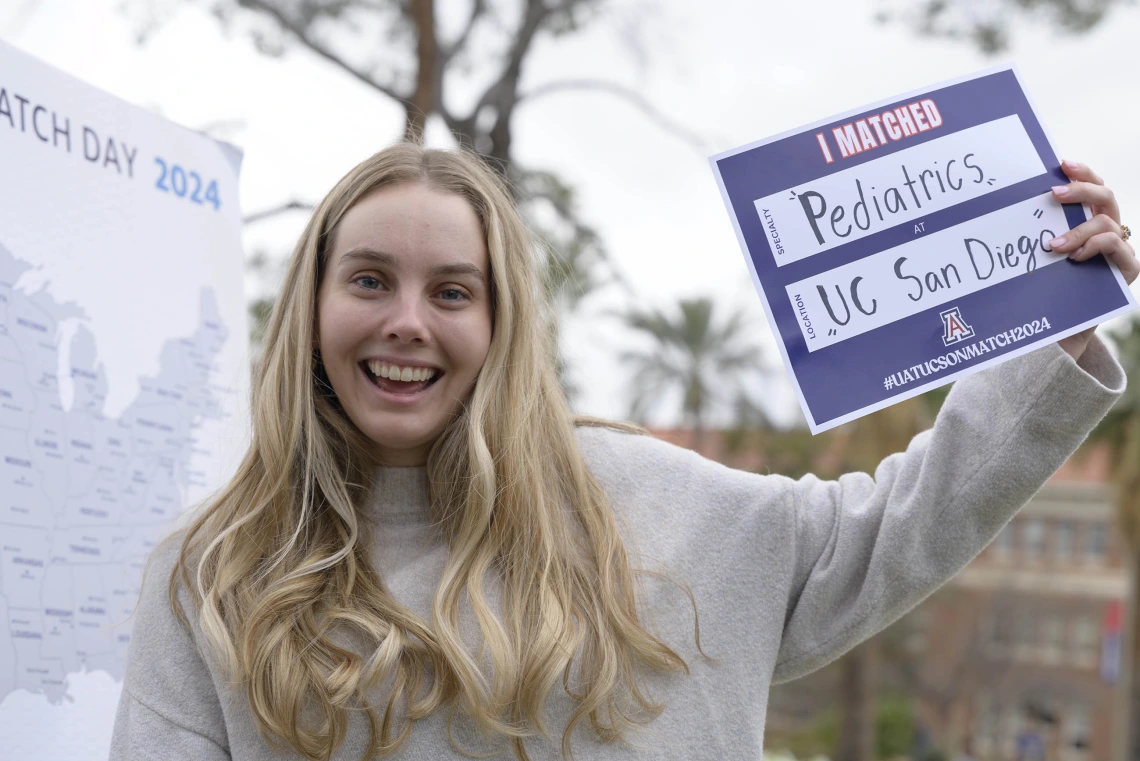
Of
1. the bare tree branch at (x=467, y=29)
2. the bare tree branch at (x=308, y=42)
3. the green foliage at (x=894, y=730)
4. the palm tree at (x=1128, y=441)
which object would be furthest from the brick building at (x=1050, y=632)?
the bare tree branch at (x=308, y=42)

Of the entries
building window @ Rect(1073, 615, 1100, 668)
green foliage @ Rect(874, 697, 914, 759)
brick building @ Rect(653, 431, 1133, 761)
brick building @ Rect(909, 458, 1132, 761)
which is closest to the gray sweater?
green foliage @ Rect(874, 697, 914, 759)

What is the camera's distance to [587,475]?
1979 mm

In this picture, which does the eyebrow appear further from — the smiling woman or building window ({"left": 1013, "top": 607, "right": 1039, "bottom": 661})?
building window ({"left": 1013, "top": 607, "right": 1039, "bottom": 661})

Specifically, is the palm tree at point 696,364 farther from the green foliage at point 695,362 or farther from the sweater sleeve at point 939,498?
the sweater sleeve at point 939,498

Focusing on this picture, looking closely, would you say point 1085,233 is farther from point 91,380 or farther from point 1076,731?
point 1076,731

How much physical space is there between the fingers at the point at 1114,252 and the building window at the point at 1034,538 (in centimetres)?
4003

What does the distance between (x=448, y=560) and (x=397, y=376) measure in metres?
0.31

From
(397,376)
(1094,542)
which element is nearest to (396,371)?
(397,376)

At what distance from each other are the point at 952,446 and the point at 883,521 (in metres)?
0.16

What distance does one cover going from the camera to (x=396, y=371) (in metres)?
1.83

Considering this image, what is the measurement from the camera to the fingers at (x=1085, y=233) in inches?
71.7

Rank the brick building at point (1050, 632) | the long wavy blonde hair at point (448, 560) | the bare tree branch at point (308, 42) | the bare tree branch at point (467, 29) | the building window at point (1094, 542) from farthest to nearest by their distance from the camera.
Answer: the building window at point (1094, 542)
the brick building at point (1050, 632)
the bare tree branch at point (467, 29)
the bare tree branch at point (308, 42)
the long wavy blonde hair at point (448, 560)

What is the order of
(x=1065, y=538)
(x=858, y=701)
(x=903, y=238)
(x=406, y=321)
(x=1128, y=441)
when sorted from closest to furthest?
(x=406, y=321) < (x=903, y=238) < (x=1128, y=441) < (x=858, y=701) < (x=1065, y=538)

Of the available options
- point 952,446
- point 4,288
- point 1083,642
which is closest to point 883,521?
point 952,446
